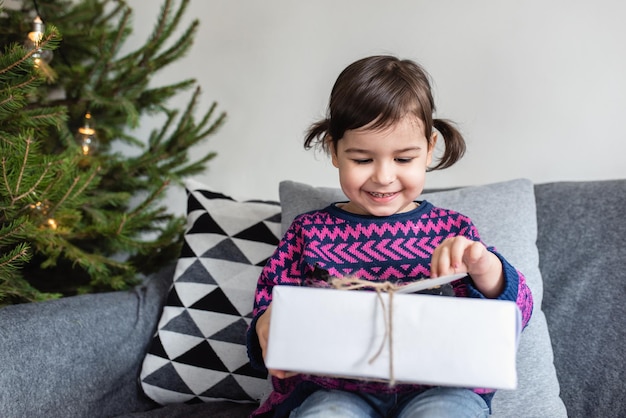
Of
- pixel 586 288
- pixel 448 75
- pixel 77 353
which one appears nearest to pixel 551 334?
pixel 586 288

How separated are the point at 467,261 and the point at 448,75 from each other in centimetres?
89

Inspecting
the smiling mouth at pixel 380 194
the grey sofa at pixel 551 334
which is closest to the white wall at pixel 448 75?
the grey sofa at pixel 551 334

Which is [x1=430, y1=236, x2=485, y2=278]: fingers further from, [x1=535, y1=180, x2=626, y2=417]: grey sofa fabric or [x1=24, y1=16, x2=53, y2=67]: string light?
[x1=24, y1=16, x2=53, y2=67]: string light

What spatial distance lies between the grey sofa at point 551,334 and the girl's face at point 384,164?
1.41 feet

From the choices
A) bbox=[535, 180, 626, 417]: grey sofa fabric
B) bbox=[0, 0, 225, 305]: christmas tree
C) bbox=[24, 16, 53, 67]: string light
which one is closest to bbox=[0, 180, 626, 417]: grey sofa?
bbox=[535, 180, 626, 417]: grey sofa fabric

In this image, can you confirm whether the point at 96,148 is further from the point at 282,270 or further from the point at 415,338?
the point at 415,338

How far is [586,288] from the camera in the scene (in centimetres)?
112

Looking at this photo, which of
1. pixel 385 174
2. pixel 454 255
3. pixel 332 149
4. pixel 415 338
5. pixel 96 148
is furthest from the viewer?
pixel 96 148

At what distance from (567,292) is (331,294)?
26.9 inches

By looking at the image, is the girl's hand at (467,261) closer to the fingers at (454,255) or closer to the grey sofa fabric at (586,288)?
the fingers at (454,255)

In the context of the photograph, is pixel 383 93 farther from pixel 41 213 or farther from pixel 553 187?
pixel 41 213

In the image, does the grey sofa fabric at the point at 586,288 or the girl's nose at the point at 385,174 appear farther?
the grey sofa fabric at the point at 586,288

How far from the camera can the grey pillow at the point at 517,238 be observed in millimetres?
993

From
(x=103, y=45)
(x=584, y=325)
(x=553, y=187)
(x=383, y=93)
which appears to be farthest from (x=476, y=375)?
(x=103, y=45)
